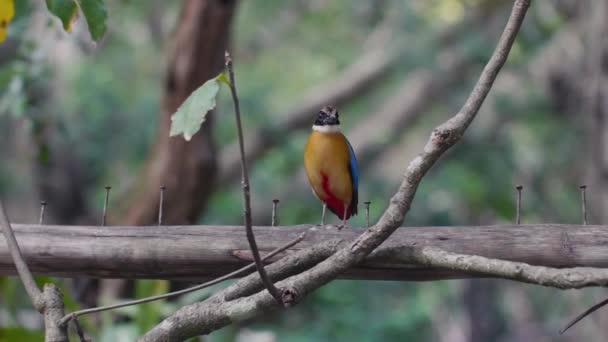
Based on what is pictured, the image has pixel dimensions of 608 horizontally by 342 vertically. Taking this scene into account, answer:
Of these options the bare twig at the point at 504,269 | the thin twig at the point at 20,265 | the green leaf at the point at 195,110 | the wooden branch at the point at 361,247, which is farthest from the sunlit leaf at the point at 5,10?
the bare twig at the point at 504,269

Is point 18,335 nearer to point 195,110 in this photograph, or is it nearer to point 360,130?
point 195,110

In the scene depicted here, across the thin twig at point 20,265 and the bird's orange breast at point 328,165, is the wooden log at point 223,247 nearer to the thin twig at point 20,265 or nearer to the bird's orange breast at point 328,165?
Answer: the thin twig at point 20,265

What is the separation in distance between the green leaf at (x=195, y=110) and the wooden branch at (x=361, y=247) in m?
0.50

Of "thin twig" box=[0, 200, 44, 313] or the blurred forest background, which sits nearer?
"thin twig" box=[0, 200, 44, 313]

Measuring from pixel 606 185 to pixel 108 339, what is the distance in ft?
9.80

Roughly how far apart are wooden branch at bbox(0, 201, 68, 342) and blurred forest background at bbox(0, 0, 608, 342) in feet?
9.41

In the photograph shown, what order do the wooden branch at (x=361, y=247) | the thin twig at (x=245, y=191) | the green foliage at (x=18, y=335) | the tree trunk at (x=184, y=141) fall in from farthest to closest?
the tree trunk at (x=184, y=141), the green foliage at (x=18, y=335), the wooden branch at (x=361, y=247), the thin twig at (x=245, y=191)

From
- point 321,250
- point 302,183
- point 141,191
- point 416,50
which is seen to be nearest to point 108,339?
point 141,191

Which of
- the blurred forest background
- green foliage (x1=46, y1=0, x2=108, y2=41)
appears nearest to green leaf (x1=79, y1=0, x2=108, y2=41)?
green foliage (x1=46, y1=0, x2=108, y2=41)

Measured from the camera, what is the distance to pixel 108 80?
8.88 meters

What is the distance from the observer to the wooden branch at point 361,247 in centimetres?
180

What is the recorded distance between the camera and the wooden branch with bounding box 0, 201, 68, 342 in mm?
1843

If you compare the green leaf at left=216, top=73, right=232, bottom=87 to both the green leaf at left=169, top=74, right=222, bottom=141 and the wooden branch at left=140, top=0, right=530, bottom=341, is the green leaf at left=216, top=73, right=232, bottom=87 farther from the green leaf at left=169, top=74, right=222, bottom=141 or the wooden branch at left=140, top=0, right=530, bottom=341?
the wooden branch at left=140, top=0, right=530, bottom=341

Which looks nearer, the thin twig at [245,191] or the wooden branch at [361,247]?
the thin twig at [245,191]
